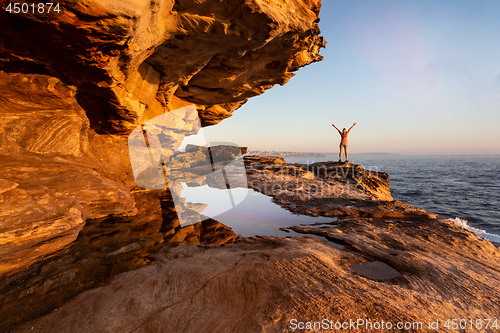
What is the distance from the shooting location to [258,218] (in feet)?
24.6

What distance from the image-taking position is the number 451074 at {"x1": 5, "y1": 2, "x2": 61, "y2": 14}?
3.15 m

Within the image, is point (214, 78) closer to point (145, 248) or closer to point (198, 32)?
point (198, 32)

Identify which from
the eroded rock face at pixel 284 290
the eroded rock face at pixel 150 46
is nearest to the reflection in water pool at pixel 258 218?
the eroded rock face at pixel 284 290

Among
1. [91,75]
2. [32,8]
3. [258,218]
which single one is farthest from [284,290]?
[91,75]

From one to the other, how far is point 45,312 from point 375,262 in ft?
18.6

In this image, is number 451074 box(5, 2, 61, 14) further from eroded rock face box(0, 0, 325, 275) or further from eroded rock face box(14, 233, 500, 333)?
eroded rock face box(14, 233, 500, 333)

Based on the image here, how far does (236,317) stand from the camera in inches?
100

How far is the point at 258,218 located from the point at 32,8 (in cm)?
736

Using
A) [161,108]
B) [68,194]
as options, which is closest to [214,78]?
[161,108]

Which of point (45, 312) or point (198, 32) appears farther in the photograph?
point (198, 32)

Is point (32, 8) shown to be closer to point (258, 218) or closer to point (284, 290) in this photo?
point (284, 290)

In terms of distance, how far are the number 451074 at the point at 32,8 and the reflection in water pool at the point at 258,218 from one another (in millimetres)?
6202

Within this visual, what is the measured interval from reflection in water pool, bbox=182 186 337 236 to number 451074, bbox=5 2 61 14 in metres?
6.20

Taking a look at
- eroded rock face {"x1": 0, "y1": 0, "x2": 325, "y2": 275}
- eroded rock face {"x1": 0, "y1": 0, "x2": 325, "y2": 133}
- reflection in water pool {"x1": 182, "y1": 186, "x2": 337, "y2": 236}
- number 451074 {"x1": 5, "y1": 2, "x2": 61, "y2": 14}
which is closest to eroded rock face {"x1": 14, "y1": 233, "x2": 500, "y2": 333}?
reflection in water pool {"x1": 182, "y1": 186, "x2": 337, "y2": 236}
